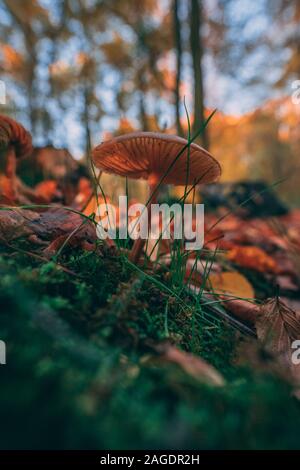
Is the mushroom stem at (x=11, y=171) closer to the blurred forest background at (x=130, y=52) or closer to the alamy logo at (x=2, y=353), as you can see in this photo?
the alamy logo at (x=2, y=353)

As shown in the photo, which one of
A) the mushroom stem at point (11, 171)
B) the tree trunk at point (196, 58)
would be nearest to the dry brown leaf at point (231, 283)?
the mushroom stem at point (11, 171)

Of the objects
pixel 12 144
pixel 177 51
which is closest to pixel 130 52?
pixel 177 51

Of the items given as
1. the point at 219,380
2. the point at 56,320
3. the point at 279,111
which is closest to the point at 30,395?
the point at 56,320

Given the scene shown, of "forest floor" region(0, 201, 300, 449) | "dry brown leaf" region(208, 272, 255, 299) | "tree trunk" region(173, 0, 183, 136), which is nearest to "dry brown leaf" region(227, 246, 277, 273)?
"dry brown leaf" region(208, 272, 255, 299)

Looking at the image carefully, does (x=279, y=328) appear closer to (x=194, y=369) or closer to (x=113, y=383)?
(x=194, y=369)

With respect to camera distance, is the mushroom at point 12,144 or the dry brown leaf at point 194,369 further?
the mushroom at point 12,144

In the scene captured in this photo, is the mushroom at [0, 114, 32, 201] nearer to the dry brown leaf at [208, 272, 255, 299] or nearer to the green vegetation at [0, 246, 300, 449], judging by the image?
the green vegetation at [0, 246, 300, 449]

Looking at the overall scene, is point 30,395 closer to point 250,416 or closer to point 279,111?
point 250,416
